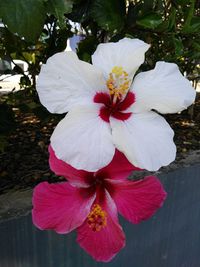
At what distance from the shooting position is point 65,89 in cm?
42

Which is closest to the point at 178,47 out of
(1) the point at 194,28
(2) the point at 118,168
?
(1) the point at 194,28

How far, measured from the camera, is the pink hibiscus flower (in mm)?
483

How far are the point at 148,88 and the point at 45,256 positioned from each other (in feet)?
2.28

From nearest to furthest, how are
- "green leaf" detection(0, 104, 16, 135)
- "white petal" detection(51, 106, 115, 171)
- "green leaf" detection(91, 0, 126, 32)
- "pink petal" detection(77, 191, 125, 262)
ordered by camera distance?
"white petal" detection(51, 106, 115, 171) < "pink petal" detection(77, 191, 125, 262) < "green leaf" detection(91, 0, 126, 32) < "green leaf" detection(0, 104, 16, 135)

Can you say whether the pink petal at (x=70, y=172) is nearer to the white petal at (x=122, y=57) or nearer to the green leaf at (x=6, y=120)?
the white petal at (x=122, y=57)

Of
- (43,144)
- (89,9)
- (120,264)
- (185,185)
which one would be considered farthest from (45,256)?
(43,144)

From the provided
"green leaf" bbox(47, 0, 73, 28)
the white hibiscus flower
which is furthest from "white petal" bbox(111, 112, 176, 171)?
"green leaf" bbox(47, 0, 73, 28)

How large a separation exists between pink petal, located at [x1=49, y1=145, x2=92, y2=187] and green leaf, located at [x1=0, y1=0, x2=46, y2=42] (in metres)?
0.18

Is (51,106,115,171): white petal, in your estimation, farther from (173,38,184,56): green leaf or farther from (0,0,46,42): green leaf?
(173,38,184,56): green leaf

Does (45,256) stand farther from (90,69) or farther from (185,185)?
(90,69)

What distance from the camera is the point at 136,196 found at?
1.64 ft

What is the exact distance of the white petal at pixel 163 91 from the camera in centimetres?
43

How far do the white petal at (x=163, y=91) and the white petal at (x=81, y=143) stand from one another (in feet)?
0.21

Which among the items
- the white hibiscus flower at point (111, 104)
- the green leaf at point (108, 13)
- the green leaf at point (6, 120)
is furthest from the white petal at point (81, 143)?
the green leaf at point (6, 120)
